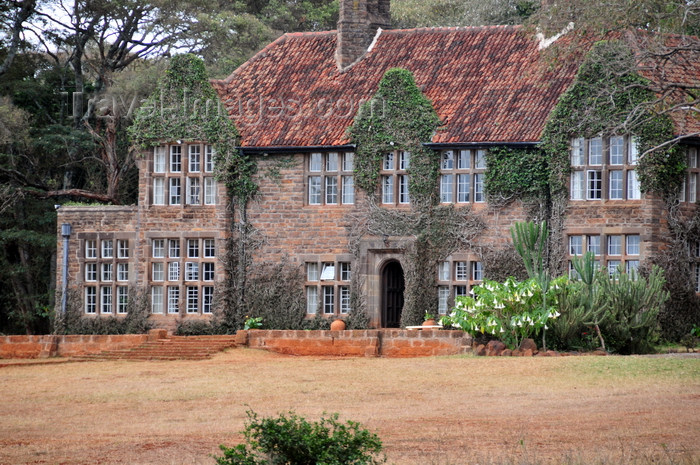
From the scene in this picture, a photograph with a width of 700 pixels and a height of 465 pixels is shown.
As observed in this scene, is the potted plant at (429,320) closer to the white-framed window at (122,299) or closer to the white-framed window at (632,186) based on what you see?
the white-framed window at (632,186)

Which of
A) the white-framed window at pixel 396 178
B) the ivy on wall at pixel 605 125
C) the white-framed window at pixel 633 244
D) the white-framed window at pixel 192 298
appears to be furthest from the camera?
the white-framed window at pixel 192 298

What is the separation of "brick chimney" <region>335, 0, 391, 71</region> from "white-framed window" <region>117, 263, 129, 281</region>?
8.82m

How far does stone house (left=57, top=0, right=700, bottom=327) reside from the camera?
32.2m

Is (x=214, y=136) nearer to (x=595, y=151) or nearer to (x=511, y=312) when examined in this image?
(x=595, y=151)

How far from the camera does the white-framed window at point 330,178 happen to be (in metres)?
34.8

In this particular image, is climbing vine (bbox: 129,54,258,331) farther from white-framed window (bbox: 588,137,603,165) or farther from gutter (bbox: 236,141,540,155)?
white-framed window (bbox: 588,137,603,165)

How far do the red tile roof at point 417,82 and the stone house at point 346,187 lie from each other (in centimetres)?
5

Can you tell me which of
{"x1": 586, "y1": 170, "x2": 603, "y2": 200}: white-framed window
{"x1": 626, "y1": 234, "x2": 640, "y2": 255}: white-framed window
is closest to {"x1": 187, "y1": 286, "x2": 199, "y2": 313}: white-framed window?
{"x1": 586, "y1": 170, "x2": 603, "y2": 200}: white-framed window

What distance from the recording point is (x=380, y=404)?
20.4 m

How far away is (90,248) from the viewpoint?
3691cm

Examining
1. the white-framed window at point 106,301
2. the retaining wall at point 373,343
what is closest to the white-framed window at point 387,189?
the retaining wall at point 373,343

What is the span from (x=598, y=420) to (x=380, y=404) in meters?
4.09

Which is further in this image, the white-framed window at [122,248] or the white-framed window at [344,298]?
the white-framed window at [122,248]

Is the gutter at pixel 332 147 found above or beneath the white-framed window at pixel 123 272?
above
